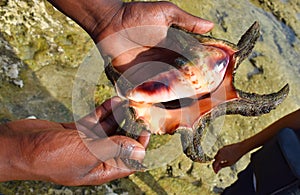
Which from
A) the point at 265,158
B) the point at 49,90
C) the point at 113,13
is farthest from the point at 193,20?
the point at 49,90

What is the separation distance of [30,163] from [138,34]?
66cm

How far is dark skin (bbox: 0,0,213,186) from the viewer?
52.9 inches

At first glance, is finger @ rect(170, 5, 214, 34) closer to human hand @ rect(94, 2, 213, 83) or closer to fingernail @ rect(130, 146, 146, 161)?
human hand @ rect(94, 2, 213, 83)

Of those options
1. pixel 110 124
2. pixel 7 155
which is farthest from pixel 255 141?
pixel 7 155

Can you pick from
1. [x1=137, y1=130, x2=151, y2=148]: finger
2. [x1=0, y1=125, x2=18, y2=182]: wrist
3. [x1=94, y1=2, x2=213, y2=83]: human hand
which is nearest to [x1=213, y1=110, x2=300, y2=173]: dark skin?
[x1=94, y1=2, x2=213, y2=83]: human hand

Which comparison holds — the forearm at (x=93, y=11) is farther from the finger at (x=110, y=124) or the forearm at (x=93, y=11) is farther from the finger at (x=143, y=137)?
the finger at (x=143, y=137)

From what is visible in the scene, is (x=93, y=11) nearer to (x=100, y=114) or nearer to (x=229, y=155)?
(x=100, y=114)

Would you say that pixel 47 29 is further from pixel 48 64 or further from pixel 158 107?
pixel 158 107

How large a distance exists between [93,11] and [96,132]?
1.68ft

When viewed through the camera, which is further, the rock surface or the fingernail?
the rock surface

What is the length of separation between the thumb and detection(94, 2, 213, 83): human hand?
0.32 metres

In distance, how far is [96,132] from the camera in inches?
62.7

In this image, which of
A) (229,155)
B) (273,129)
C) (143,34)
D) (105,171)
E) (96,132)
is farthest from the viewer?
(229,155)

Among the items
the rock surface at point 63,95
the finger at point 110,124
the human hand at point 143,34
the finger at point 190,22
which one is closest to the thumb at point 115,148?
the finger at point 110,124
